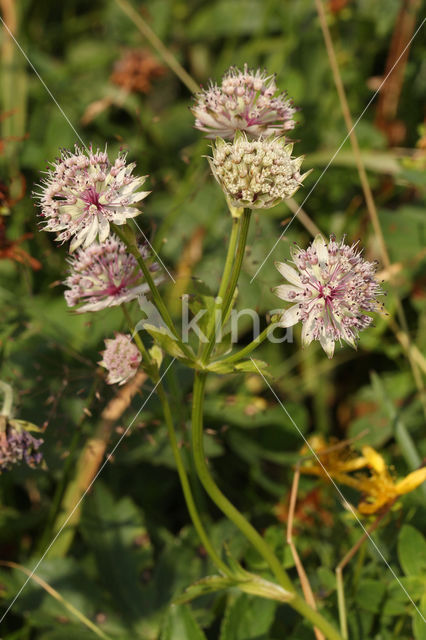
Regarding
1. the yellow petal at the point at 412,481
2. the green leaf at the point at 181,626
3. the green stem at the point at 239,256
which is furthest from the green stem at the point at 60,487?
the yellow petal at the point at 412,481

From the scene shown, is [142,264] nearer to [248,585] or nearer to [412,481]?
[248,585]

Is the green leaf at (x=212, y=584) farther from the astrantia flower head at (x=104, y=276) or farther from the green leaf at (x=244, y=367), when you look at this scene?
the astrantia flower head at (x=104, y=276)

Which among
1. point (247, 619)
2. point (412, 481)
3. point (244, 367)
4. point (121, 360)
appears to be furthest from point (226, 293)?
point (247, 619)

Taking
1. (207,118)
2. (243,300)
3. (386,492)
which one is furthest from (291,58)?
(386,492)

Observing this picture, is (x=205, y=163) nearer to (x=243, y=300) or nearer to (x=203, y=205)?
(x=203, y=205)

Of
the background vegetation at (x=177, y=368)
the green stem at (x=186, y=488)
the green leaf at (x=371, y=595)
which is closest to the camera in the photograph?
the green stem at (x=186, y=488)
